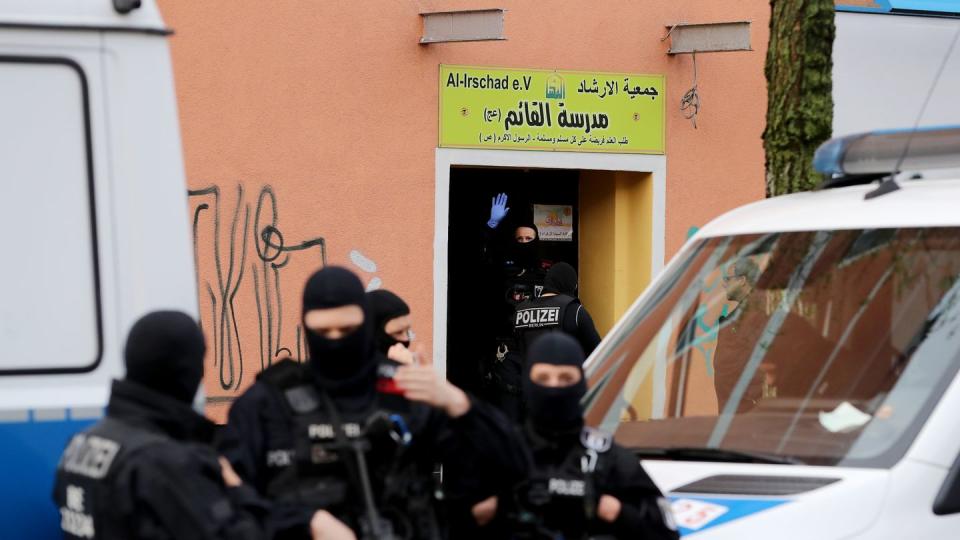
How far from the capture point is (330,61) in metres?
10.1

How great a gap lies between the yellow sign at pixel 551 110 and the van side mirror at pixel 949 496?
7.20m

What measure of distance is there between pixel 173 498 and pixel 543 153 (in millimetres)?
7965

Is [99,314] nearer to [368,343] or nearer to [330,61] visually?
[368,343]

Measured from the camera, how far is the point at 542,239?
11617mm

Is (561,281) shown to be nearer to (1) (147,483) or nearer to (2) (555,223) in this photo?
(2) (555,223)

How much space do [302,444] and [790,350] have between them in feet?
5.41

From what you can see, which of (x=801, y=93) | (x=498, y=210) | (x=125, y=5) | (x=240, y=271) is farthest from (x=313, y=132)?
(x=125, y=5)

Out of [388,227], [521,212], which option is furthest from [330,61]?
[521,212]

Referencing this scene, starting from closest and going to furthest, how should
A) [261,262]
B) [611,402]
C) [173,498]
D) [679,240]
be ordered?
[173,498], [611,402], [261,262], [679,240]

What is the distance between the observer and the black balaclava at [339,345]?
3.14 meters

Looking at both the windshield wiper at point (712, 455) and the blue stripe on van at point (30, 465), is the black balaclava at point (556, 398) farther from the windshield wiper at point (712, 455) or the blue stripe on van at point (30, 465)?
the blue stripe on van at point (30, 465)

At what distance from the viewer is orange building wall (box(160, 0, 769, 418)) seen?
32.3 ft

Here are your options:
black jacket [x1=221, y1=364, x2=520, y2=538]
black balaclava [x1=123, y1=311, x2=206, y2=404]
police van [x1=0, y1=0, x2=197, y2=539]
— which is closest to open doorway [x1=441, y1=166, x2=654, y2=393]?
police van [x1=0, y1=0, x2=197, y2=539]

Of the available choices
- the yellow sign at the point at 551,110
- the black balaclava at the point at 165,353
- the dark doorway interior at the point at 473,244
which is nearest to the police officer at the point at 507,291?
the dark doorway interior at the point at 473,244
